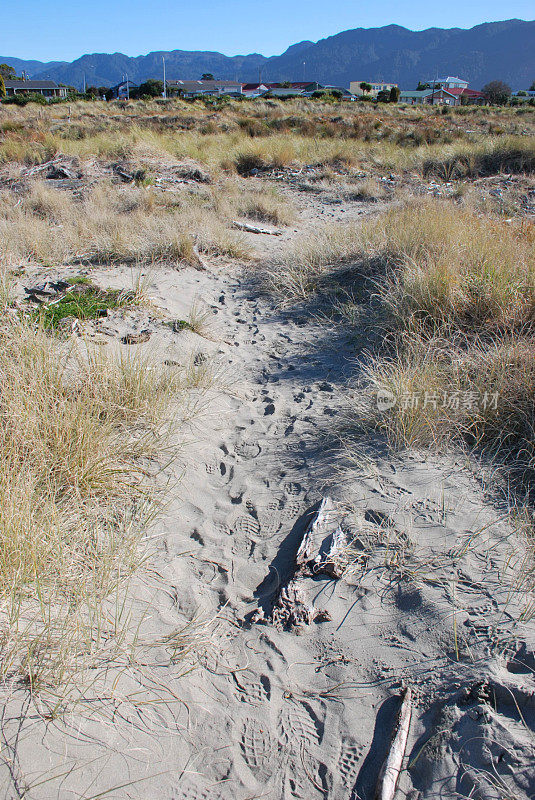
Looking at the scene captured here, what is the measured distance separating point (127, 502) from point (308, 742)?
1.36 metres

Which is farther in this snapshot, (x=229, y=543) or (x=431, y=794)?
(x=229, y=543)

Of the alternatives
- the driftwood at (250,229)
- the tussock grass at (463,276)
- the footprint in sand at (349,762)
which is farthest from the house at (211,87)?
the footprint in sand at (349,762)

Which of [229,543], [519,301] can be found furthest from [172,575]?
[519,301]

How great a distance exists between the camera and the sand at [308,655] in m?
1.49

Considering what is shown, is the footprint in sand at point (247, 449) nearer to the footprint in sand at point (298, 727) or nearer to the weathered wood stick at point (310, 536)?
the weathered wood stick at point (310, 536)

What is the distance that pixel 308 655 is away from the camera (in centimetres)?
191

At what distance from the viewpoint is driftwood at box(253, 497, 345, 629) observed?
6.72 ft

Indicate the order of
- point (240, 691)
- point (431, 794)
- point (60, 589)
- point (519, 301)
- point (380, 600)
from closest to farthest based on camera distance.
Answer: point (431, 794), point (240, 691), point (60, 589), point (380, 600), point (519, 301)

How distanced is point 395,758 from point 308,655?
47 cm

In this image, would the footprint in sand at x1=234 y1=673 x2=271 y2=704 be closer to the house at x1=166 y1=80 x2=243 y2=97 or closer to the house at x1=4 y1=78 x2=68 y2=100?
the house at x1=4 y1=78 x2=68 y2=100

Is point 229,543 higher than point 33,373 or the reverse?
the reverse

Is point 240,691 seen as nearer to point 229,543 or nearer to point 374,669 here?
point 374,669

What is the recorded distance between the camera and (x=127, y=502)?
2543 mm

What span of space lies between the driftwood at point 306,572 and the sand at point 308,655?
36 mm
